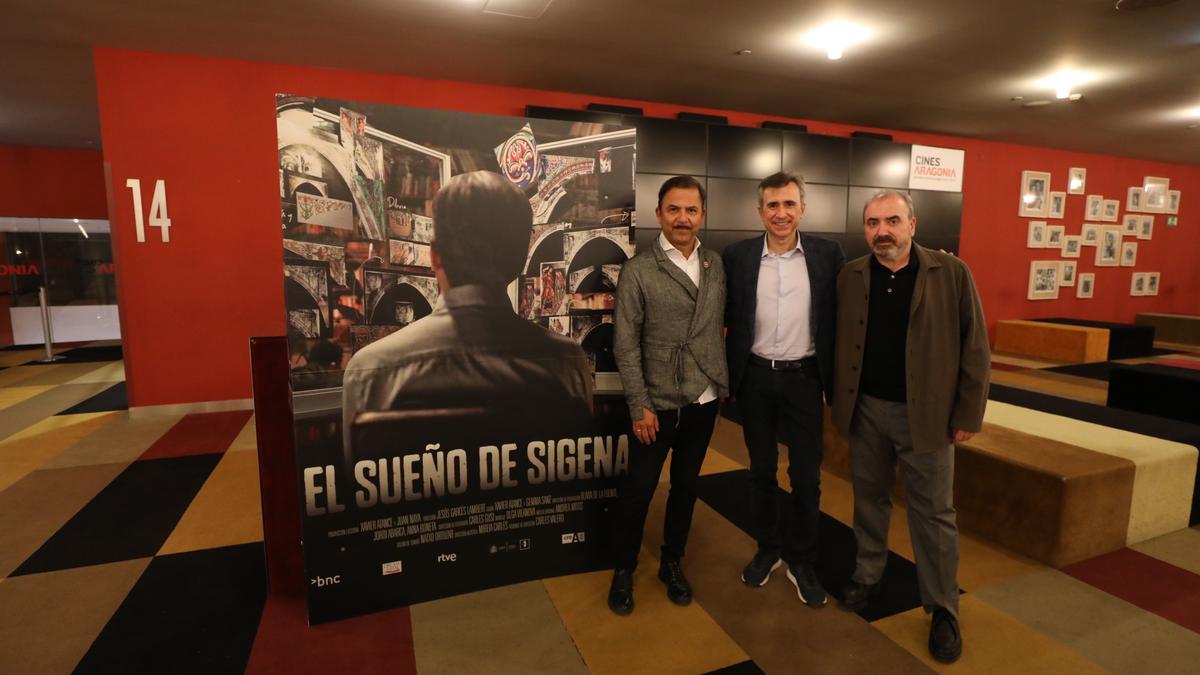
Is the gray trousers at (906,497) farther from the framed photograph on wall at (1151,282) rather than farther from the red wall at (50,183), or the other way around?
the framed photograph on wall at (1151,282)

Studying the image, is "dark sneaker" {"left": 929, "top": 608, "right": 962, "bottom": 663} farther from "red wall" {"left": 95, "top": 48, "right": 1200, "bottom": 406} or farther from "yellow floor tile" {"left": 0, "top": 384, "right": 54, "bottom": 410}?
"yellow floor tile" {"left": 0, "top": 384, "right": 54, "bottom": 410}

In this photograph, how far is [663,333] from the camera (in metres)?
2.29

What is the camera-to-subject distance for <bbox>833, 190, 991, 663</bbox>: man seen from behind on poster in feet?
6.80

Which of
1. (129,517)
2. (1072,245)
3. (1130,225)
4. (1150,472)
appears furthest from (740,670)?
(1130,225)

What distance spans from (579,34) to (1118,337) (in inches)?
322

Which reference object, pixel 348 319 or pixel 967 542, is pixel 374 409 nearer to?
pixel 348 319

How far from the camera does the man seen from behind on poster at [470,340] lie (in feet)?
7.43

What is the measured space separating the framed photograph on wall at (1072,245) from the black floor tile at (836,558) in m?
9.31

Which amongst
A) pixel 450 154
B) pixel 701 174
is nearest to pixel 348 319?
pixel 450 154

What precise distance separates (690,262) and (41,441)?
528cm

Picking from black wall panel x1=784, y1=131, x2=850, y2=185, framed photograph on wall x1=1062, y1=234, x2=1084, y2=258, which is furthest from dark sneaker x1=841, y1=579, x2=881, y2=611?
framed photograph on wall x1=1062, y1=234, x2=1084, y2=258

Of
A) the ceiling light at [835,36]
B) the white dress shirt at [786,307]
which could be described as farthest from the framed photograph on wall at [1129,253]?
the white dress shirt at [786,307]

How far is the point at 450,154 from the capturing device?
2.26 metres

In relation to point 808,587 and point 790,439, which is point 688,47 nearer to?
point 790,439
